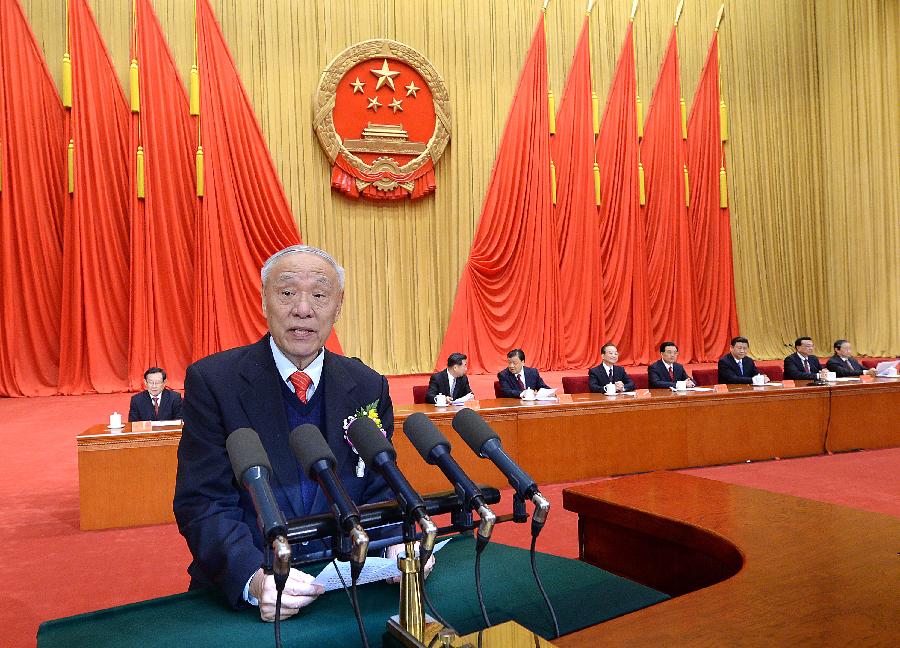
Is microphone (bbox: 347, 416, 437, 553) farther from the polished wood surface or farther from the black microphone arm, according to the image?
the polished wood surface

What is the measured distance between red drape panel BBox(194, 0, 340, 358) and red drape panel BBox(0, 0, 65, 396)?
1.61m

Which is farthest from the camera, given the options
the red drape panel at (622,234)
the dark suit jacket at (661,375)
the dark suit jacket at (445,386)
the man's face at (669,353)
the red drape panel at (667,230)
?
the red drape panel at (667,230)

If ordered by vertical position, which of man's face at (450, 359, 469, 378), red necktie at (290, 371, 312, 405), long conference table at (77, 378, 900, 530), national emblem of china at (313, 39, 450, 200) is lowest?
long conference table at (77, 378, 900, 530)

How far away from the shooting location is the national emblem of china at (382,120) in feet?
29.5

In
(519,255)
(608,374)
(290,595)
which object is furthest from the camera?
(519,255)

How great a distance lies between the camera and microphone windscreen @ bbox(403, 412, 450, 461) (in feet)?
2.97

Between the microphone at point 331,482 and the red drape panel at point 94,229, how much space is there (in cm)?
812

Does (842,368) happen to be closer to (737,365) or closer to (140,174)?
(737,365)

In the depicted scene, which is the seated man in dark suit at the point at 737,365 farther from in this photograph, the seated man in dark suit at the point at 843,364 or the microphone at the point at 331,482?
the microphone at the point at 331,482

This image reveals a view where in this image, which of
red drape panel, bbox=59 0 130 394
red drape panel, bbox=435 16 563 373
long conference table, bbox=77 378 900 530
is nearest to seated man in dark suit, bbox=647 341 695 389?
long conference table, bbox=77 378 900 530

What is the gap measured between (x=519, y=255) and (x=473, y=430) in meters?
8.86

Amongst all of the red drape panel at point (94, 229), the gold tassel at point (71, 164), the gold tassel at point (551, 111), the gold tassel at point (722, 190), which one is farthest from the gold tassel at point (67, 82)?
the gold tassel at point (722, 190)

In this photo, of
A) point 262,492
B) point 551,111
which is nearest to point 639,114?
point 551,111

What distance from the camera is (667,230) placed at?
10.4 m
